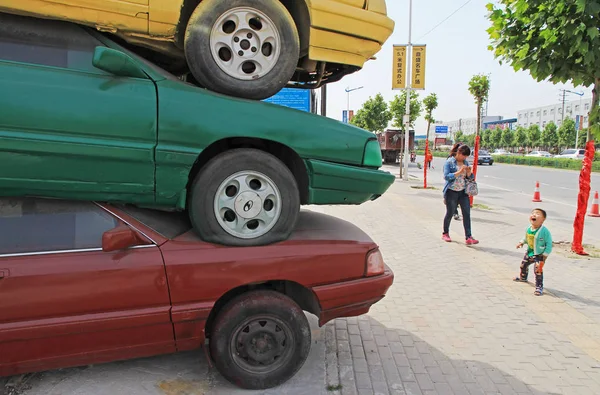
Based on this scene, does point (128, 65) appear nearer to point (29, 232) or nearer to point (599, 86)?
point (29, 232)

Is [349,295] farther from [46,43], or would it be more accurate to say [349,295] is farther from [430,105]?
[430,105]

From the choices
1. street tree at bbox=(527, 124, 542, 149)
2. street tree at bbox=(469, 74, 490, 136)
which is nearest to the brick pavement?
street tree at bbox=(469, 74, 490, 136)

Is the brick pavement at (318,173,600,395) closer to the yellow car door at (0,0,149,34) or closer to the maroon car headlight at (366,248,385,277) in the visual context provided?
the maroon car headlight at (366,248,385,277)

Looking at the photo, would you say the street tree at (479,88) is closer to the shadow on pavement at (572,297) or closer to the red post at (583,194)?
the red post at (583,194)

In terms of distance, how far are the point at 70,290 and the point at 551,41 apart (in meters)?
6.44

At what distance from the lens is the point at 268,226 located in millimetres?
2721

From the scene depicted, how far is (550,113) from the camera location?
90312 mm

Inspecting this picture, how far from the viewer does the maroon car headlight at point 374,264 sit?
115 inches

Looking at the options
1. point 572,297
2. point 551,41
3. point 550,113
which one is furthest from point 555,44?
point 550,113

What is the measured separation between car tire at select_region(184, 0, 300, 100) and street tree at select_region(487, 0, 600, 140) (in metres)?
4.48

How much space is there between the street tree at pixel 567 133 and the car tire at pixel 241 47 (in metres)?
67.8

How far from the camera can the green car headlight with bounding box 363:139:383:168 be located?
9.75ft

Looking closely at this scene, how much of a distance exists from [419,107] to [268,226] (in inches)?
927

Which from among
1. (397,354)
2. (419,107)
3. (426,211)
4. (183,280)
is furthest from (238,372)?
(419,107)
